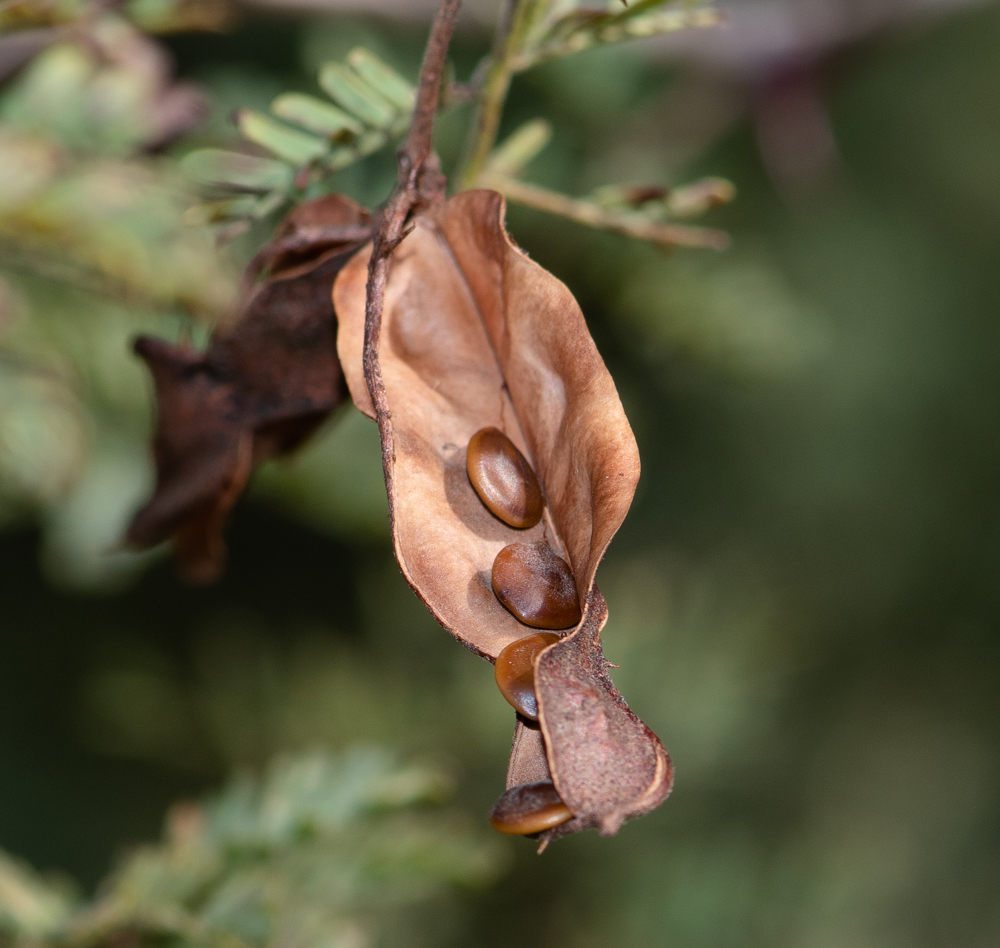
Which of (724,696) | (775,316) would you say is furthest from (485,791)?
(775,316)

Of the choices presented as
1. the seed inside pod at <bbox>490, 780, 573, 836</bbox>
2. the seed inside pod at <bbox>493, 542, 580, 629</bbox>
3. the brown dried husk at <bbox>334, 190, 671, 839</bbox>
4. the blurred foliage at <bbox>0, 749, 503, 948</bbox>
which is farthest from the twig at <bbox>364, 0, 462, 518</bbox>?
the blurred foliage at <bbox>0, 749, 503, 948</bbox>

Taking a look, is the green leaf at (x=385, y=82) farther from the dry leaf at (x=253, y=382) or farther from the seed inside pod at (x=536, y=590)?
the seed inside pod at (x=536, y=590)

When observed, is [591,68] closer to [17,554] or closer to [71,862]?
[17,554]

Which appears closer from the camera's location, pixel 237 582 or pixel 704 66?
pixel 704 66

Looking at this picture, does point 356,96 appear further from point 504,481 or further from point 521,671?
point 521,671

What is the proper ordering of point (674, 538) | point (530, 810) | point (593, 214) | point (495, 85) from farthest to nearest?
point (674, 538) → point (593, 214) → point (495, 85) → point (530, 810)

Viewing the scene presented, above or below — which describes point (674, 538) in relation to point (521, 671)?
above

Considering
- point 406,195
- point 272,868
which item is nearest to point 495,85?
point 406,195
